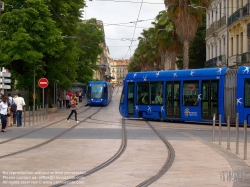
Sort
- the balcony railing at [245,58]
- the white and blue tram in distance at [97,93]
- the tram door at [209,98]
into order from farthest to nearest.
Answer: the white and blue tram in distance at [97,93] < the balcony railing at [245,58] < the tram door at [209,98]

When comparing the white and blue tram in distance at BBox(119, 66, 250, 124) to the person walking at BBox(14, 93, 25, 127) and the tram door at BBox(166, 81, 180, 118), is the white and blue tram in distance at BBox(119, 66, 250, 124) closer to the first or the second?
the tram door at BBox(166, 81, 180, 118)

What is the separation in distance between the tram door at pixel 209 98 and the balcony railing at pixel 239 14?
1419cm

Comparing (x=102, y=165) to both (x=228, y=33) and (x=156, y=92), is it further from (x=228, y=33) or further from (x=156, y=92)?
(x=228, y=33)

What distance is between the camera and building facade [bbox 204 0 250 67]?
41219 millimetres

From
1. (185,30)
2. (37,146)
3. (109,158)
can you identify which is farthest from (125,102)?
(109,158)

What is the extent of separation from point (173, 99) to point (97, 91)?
29.6 m

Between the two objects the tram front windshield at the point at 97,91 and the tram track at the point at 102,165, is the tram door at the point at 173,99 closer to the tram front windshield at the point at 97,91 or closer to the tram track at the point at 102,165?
the tram track at the point at 102,165

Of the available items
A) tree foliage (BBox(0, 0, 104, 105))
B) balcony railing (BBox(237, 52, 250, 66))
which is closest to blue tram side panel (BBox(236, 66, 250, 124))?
balcony railing (BBox(237, 52, 250, 66))

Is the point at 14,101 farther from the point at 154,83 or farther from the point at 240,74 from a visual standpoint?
the point at 240,74

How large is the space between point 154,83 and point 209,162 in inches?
712

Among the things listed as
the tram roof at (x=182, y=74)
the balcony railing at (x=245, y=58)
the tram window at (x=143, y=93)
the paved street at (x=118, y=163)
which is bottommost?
the paved street at (x=118, y=163)

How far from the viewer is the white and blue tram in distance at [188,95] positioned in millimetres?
26328

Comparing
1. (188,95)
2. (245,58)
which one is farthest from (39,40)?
(245,58)

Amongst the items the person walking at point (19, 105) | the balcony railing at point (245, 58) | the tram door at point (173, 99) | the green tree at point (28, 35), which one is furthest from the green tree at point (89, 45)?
the person walking at point (19, 105)
